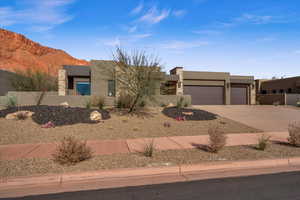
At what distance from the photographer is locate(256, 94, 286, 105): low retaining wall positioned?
2392 cm

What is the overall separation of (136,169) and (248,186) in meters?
2.50

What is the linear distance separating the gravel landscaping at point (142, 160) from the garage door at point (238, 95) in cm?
2082

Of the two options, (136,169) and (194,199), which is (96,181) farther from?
(194,199)

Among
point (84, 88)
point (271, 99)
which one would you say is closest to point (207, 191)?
point (84, 88)

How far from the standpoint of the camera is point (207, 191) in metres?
3.61

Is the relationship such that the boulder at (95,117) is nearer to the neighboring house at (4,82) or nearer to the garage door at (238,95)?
the neighboring house at (4,82)

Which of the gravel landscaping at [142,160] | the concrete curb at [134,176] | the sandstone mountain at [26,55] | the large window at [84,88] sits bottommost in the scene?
the concrete curb at [134,176]

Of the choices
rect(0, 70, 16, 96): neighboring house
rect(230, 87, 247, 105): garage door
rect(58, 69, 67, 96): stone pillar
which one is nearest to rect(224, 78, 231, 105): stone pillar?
rect(230, 87, 247, 105): garage door

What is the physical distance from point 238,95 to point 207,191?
2537 centimetres

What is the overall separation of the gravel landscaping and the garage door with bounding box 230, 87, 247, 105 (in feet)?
68.3

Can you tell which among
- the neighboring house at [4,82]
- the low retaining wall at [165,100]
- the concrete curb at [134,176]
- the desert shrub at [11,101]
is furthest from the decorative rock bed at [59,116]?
the neighboring house at [4,82]

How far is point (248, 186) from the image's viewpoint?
3.81 meters

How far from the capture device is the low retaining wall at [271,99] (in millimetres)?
23923

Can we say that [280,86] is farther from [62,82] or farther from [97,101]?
[62,82]
